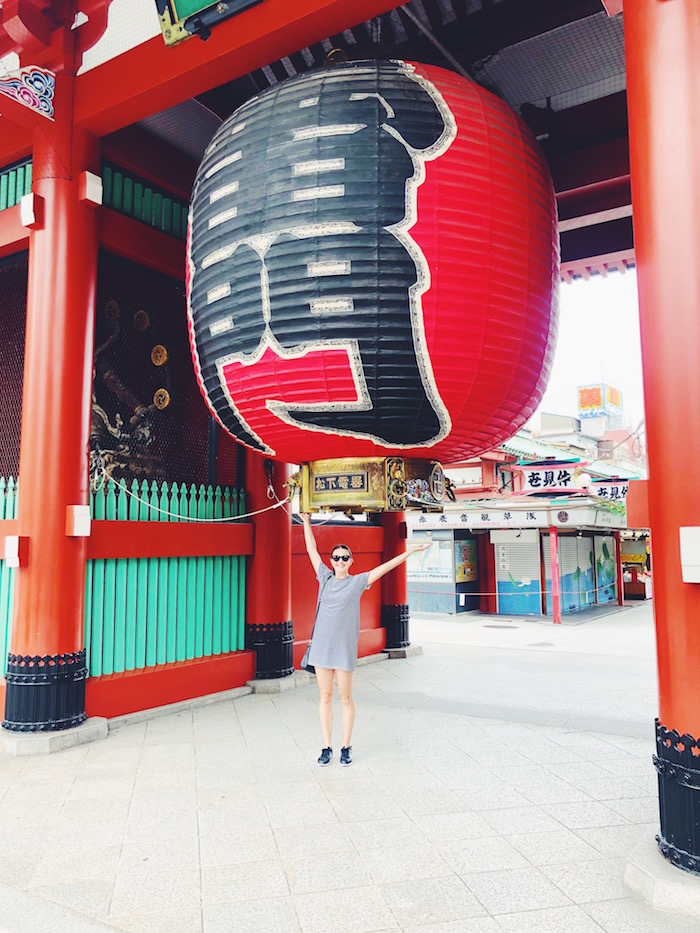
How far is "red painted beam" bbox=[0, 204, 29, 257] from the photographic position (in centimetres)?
636

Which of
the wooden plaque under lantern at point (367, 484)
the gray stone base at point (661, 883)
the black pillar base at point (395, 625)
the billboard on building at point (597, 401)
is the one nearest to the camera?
the gray stone base at point (661, 883)

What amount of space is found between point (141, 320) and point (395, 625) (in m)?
5.56

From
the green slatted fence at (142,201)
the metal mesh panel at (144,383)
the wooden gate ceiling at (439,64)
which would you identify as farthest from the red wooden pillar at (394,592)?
the green slatted fence at (142,201)

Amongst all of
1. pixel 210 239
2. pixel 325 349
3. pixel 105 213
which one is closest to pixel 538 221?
pixel 325 349

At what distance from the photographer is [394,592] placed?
10.3 m

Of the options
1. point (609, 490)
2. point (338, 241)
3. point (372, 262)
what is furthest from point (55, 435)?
point (609, 490)

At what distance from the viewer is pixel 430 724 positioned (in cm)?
609

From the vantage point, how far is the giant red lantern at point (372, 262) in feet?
11.9

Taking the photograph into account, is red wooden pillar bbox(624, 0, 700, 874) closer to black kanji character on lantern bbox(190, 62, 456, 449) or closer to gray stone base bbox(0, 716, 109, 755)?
black kanji character on lantern bbox(190, 62, 456, 449)

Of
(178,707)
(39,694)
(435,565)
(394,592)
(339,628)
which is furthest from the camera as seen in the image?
(435,565)

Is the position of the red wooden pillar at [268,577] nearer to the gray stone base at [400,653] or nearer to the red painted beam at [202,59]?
the gray stone base at [400,653]

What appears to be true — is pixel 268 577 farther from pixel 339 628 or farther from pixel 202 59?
pixel 202 59

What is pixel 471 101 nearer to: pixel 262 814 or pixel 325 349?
pixel 325 349

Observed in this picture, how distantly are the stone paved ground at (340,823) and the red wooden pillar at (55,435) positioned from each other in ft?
2.03
